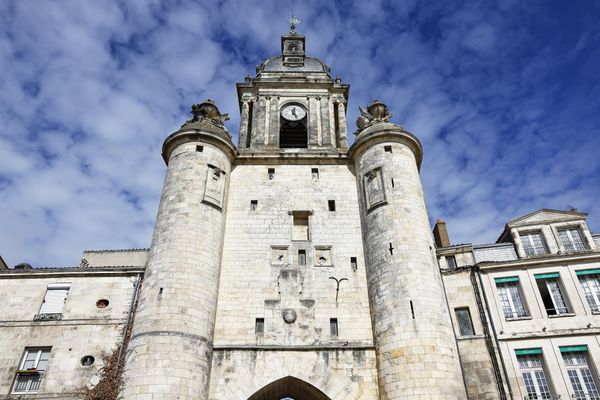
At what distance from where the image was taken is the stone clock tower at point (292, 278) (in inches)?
506

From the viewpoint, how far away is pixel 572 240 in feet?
50.0

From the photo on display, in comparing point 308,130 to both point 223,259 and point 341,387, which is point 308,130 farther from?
point 341,387

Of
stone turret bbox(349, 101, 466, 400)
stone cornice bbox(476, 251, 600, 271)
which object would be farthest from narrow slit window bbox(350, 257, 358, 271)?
stone cornice bbox(476, 251, 600, 271)

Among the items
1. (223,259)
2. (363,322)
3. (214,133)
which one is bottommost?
(363,322)

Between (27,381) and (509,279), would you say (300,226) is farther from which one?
(27,381)

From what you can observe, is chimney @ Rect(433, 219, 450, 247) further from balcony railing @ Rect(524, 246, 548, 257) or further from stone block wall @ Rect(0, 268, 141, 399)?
stone block wall @ Rect(0, 268, 141, 399)

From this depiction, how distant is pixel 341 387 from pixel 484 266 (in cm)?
579

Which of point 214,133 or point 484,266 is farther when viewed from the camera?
point 214,133

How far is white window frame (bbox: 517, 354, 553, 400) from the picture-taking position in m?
12.8

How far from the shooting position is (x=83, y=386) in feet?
44.1

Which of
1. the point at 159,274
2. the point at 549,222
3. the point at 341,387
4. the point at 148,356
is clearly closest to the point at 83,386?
the point at 148,356

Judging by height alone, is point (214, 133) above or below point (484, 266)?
above

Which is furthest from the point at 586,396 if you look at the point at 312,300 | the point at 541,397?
the point at 312,300

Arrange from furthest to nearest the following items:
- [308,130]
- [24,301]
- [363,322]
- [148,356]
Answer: [308,130]
[24,301]
[363,322]
[148,356]
